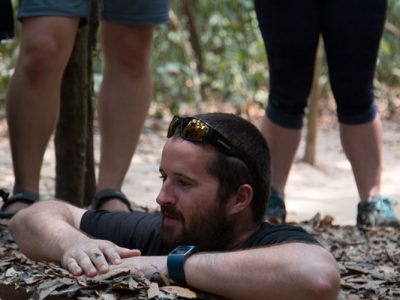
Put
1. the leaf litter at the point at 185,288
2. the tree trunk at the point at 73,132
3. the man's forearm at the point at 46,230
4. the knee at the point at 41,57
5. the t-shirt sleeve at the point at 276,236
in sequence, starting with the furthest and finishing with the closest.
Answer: the tree trunk at the point at 73,132 < the knee at the point at 41,57 < the man's forearm at the point at 46,230 < the t-shirt sleeve at the point at 276,236 < the leaf litter at the point at 185,288

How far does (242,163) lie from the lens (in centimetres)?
225

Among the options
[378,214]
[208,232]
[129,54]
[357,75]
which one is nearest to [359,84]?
[357,75]

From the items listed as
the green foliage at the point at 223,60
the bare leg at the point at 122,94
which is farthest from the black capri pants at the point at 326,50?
the green foliage at the point at 223,60

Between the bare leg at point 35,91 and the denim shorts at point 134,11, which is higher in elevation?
the denim shorts at point 134,11

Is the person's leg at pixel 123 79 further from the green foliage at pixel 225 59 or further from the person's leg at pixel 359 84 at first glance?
the green foliage at pixel 225 59

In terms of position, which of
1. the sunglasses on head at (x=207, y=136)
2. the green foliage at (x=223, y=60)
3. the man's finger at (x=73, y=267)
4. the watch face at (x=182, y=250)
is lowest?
the green foliage at (x=223, y=60)

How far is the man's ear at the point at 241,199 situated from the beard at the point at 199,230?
0.11 ft

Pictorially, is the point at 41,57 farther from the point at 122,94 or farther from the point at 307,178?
the point at 307,178

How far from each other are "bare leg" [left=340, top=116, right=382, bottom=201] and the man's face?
1436mm

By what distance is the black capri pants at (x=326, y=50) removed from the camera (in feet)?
11.0

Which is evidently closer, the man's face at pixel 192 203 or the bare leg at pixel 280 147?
the man's face at pixel 192 203

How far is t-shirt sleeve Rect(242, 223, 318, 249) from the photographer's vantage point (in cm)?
216

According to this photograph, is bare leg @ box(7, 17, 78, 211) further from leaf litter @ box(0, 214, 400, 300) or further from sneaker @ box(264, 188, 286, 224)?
sneaker @ box(264, 188, 286, 224)

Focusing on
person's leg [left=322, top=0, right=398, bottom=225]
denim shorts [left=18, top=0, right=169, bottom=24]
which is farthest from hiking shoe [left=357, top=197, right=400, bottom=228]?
denim shorts [left=18, top=0, right=169, bottom=24]
